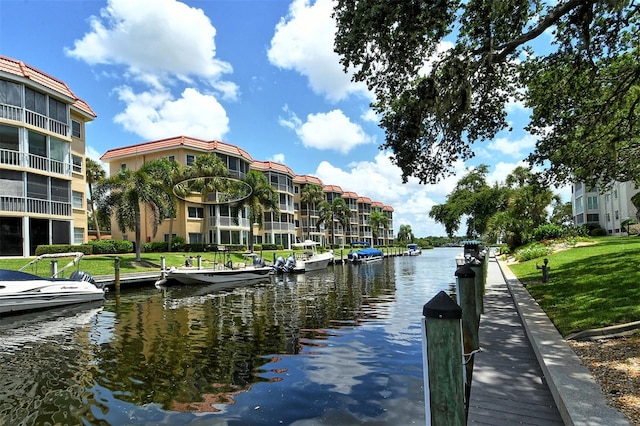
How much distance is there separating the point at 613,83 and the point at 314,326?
42.5ft

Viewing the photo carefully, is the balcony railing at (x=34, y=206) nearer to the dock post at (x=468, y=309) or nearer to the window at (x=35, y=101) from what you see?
the window at (x=35, y=101)

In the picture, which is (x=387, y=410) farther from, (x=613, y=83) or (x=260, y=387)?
(x=613, y=83)

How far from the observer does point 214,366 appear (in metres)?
9.36

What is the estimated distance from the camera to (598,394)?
15.2 ft

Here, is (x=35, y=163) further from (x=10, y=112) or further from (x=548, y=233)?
(x=548, y=233)

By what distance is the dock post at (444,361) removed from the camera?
144 inches

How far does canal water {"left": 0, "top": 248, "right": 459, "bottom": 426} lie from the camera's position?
22.4ft

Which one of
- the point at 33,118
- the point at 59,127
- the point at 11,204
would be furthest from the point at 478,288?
the point at 59,127

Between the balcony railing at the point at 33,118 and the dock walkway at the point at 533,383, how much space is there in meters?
33.6

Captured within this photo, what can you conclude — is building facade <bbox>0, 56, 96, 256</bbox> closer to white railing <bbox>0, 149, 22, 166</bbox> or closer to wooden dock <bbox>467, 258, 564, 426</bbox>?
white railing <bbox>0, 149, 22, 166</bbox>

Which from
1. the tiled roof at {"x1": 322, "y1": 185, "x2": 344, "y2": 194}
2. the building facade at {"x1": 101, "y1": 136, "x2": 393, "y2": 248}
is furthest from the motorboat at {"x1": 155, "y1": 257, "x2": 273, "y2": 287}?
the tiled roof at {"x1": 322, "y1": 185, "x2": 344, "y2": 194}

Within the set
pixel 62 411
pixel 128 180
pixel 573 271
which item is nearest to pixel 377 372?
pixel 62 411

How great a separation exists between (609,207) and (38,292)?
66.7 m

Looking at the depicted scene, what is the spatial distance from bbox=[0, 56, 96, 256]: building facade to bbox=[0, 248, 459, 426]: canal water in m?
15.3
